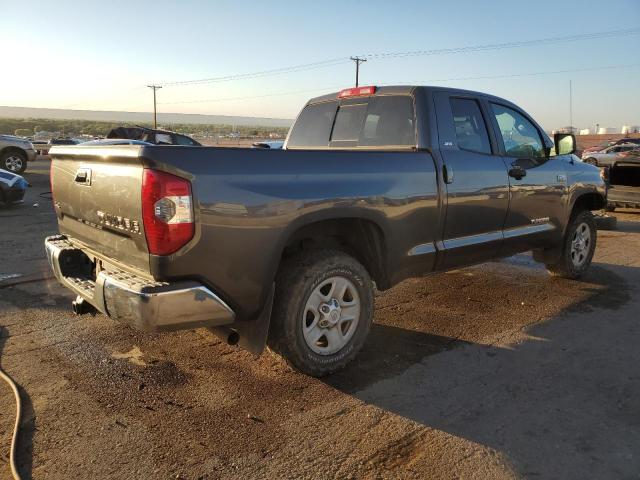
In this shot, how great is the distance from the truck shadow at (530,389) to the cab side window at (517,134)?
1648 mm

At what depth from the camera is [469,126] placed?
4.56m

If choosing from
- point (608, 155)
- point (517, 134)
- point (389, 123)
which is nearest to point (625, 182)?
point (517, 134)

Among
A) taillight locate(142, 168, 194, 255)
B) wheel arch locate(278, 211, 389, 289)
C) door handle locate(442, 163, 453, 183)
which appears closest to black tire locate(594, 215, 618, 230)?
door handle locate(442, 163, 453, 183)

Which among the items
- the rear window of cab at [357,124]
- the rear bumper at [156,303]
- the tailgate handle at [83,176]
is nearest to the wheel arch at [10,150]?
the rear window of cab at [357,124]

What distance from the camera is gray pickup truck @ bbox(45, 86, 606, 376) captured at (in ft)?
8.93

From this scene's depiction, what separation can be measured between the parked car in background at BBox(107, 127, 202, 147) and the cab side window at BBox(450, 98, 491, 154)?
13.6m

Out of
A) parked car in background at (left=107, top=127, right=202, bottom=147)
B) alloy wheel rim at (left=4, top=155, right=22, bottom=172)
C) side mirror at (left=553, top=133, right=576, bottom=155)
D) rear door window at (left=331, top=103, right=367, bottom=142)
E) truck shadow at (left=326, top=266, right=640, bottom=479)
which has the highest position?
parked car in background at (left=107, top=127, right=202, bottom=147)

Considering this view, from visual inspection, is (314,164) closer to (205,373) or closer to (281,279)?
(281,279)

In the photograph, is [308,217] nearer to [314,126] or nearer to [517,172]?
[314,126]

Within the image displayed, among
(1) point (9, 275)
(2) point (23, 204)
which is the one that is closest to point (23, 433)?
(1) point (9, 275)

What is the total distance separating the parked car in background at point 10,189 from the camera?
35.6 ft

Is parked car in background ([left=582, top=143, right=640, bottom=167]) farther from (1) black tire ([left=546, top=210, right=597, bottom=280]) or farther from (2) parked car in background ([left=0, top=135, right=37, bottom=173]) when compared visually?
(2) parked car in background ([left=0, top=135, right=37, bottom=173])

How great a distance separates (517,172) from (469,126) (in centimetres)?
65

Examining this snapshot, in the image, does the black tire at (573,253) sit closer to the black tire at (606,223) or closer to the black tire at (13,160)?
the black tire at (606,223)
